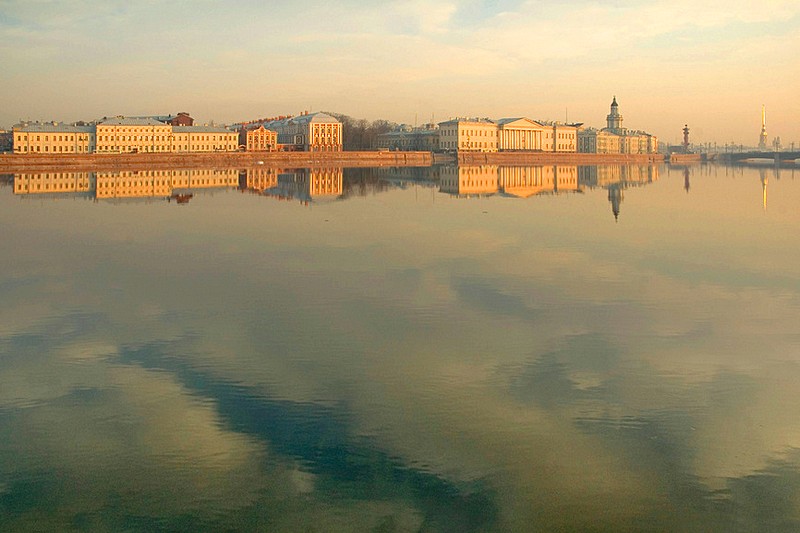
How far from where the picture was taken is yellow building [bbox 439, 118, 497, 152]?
257 feet

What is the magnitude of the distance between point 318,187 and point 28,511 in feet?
95.9

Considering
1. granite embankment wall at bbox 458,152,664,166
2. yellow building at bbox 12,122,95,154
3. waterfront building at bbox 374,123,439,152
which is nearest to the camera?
yellow building at bbox 12,122,95,154

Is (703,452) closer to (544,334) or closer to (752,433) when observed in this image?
(752,433)

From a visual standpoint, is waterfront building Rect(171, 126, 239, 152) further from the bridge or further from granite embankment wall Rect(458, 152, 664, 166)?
the bridge

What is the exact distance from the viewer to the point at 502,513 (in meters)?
4.32

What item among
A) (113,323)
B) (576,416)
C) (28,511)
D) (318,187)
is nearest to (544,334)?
(576,416)

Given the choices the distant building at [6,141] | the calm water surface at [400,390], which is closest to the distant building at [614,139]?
the distant building at [6,141]

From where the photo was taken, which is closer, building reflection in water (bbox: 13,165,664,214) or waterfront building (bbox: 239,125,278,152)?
building reflection in water (bbox: 13,165,664,214)

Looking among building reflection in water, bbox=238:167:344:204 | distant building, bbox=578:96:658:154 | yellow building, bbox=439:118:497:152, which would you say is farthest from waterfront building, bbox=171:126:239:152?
distant building, bbox=578:96:658:154

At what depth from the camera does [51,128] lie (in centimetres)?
5978

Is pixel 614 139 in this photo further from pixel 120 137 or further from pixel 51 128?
pixel 51 128

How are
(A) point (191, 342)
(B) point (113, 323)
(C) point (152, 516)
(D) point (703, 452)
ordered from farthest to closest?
(B) point (113, 323) < (A) point (191, 342) < (D) point (703, 452) < (C) point (152, 516)

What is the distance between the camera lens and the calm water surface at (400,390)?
444 cm

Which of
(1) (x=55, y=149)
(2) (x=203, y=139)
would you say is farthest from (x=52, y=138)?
(2) (x=203, y=139)
